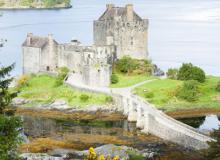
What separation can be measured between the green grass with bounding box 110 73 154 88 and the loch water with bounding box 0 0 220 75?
61.4ft

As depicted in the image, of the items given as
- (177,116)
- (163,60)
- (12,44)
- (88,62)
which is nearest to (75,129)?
(177,116)

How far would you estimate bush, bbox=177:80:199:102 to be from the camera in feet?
201

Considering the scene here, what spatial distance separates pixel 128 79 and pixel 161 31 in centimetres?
6106

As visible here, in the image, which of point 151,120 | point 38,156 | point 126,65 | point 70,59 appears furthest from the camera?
point 70,59

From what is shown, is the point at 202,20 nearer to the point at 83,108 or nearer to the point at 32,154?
the point at 83,108

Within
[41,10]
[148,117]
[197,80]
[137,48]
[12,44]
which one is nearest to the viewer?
[148,117]

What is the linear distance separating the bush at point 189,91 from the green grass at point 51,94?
7.93 meters

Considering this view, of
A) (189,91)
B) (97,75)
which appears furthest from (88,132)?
(97,75)

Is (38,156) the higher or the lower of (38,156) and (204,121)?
the higher

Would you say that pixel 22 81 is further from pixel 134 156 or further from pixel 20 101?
pixel 134 156

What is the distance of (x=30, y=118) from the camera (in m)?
58.8

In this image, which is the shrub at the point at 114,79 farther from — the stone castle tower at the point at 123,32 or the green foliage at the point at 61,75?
the stone castle tower at the point at 123,32

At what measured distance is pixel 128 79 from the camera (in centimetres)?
6844

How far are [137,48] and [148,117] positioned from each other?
22826mm
